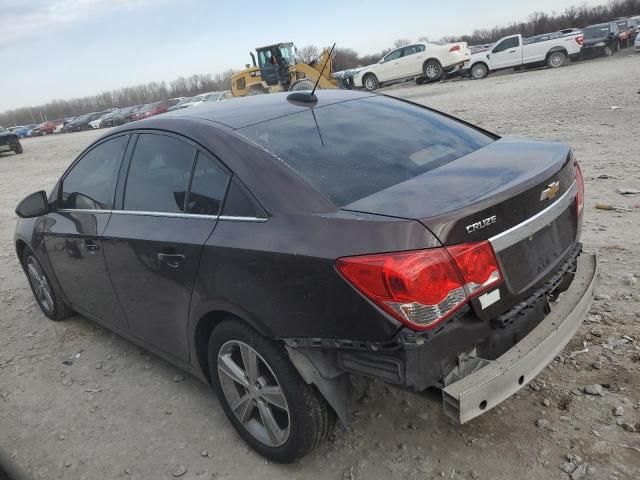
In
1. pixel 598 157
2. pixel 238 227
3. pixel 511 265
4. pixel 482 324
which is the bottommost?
pixel 598 157

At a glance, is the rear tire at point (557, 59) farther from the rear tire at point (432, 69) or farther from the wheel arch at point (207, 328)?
the wheel arch at point (207, 328)

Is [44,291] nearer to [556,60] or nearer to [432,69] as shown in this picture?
[432,69]

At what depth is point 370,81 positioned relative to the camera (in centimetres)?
2775

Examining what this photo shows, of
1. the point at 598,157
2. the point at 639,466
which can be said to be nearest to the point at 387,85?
the point at 598,157

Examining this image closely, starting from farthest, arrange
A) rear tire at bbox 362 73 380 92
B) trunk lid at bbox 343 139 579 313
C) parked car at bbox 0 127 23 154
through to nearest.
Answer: rear tire at bbox 362 73 380 92 < parked car at bbox 0 127 23 154 < trunk lid at bbox 343 139 579 313

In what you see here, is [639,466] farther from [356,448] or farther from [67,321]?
[67,321]

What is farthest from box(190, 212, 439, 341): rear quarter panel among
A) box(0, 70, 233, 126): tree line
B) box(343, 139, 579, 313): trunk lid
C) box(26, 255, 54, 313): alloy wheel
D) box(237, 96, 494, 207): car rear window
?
box(0, 70, 233, 126): tree line

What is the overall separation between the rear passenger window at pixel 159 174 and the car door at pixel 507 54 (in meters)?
25.7

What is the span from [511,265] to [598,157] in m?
6.18

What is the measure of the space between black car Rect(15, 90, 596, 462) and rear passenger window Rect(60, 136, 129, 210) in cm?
4

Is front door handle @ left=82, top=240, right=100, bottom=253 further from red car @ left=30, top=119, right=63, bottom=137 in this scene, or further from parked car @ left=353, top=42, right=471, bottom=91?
red car @ left=30, top=119, right=63, bottom=137

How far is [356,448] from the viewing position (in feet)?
8.70

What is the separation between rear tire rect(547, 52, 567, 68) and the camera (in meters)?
25.0

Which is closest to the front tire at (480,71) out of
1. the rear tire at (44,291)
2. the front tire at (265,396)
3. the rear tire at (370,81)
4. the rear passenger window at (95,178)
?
the rear tire at (370,81)
